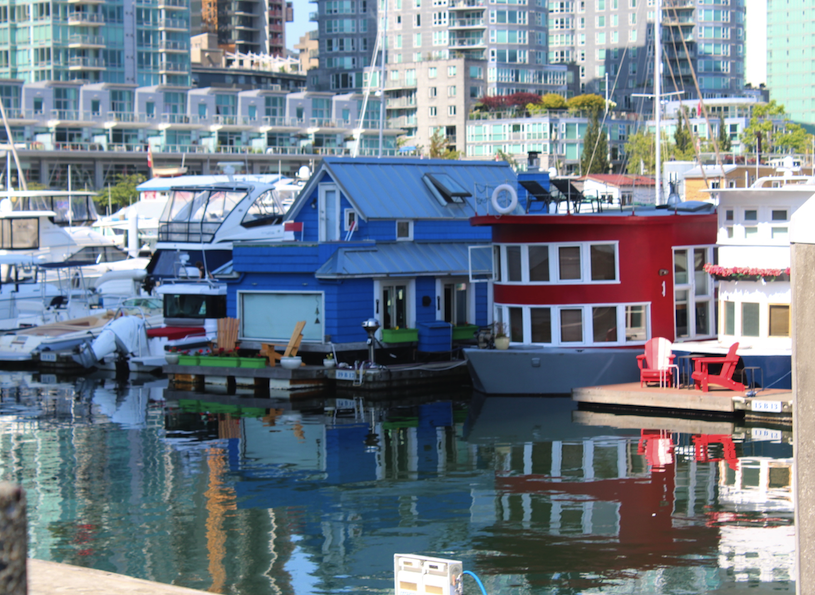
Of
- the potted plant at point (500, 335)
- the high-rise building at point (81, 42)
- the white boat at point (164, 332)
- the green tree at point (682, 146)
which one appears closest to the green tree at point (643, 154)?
the green tree at point (682, 146)

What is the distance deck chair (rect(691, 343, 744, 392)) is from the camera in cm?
2206

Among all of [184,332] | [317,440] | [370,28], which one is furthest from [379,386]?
[370,28]

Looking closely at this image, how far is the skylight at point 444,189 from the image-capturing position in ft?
99.1

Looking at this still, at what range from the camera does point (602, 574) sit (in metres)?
12.4

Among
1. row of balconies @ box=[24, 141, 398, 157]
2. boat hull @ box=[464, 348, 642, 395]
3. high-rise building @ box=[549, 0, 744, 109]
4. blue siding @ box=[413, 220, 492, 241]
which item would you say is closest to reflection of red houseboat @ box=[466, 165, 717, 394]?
boat hull @ box=[464, 348, 642, 395]

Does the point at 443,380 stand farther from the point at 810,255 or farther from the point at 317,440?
the point at 810,255

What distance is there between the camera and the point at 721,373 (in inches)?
885

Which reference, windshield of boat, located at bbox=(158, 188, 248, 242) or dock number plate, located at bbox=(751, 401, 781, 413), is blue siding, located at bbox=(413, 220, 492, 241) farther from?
dock number plate, located at bbox=(751, 401, 781, 413)

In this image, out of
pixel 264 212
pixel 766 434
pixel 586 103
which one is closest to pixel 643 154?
pixel 586 103

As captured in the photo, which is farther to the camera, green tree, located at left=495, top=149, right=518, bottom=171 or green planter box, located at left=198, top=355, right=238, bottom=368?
green tree, located at left=495, top=149, right=518, bottom=171

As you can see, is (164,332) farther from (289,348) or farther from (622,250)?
(622,250)

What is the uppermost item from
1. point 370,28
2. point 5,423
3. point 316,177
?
point 370,28

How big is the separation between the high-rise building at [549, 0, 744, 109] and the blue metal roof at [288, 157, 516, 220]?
103 m

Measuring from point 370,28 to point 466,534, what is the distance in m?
123
